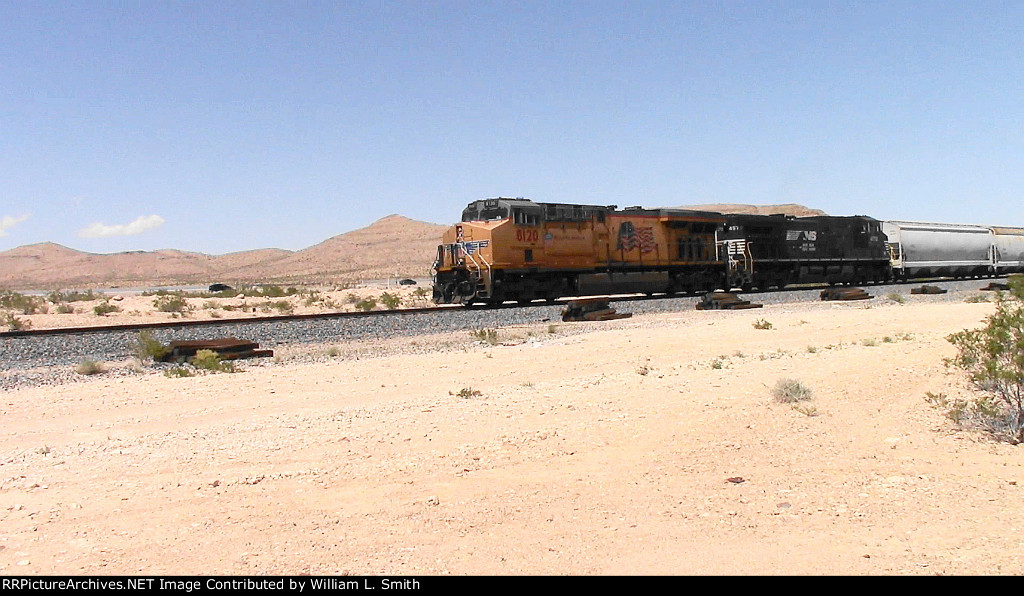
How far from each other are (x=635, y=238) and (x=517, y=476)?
23736 mm

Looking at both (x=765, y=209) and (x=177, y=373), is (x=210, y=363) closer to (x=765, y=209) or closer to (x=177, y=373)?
(x=177, y=373)

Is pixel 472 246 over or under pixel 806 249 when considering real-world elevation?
over

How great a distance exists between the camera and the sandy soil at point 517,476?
4.79 metres

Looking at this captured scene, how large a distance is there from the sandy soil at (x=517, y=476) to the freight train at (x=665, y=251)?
1417 centimetres

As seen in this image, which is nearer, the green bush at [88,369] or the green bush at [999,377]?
the green bush at [999,377]

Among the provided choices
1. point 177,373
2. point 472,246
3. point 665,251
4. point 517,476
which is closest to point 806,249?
point 665,251

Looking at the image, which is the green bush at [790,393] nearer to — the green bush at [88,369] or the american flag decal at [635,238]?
the green bush at [88,369]

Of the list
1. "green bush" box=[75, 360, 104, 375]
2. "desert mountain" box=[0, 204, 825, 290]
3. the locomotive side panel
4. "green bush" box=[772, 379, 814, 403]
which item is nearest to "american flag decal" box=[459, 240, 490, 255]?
the locomotive side panel

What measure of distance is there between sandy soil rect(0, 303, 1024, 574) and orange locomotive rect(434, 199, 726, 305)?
45.2 feet

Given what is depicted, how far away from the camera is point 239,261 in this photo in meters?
167

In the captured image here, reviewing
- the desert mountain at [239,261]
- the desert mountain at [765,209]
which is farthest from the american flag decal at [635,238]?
the desert mountain at [765,209]

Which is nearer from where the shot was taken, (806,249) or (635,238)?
(635,238)
